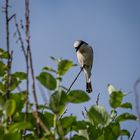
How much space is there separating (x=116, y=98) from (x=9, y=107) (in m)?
0.51

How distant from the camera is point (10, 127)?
180cm

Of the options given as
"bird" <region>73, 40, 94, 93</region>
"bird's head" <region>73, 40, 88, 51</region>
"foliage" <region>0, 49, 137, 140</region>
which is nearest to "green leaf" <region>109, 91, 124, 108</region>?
"foliage" <region>0, 49, 137, 140</region>

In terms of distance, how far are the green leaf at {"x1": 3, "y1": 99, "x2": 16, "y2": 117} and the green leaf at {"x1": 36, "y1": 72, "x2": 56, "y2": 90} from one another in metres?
0.17

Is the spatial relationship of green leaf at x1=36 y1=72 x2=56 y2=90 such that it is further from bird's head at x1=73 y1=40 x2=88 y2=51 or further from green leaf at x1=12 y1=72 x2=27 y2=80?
bird's head at x1=73 y1=40 x2=88 y2=51

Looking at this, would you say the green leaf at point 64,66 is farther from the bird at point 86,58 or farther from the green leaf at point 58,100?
the bird at point 86,58

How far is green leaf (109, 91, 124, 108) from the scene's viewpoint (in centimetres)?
205

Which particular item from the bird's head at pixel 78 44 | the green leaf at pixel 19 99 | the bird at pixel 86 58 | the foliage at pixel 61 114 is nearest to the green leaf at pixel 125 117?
the foliage at pixel 61 114

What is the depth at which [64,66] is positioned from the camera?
2.08 m

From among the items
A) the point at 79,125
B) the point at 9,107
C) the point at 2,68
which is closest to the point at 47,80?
the point at 9,107

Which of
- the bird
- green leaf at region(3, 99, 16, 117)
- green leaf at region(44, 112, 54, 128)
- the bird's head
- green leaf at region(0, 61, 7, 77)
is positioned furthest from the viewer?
the bird's head

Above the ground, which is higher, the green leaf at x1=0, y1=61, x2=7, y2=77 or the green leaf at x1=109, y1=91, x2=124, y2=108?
the green leaf at x1=0, y1=61, x2=7, y2=77

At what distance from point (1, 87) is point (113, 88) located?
0.55 metres

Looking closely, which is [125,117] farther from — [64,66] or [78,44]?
[78,44]

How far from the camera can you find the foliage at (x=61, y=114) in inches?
74.4
